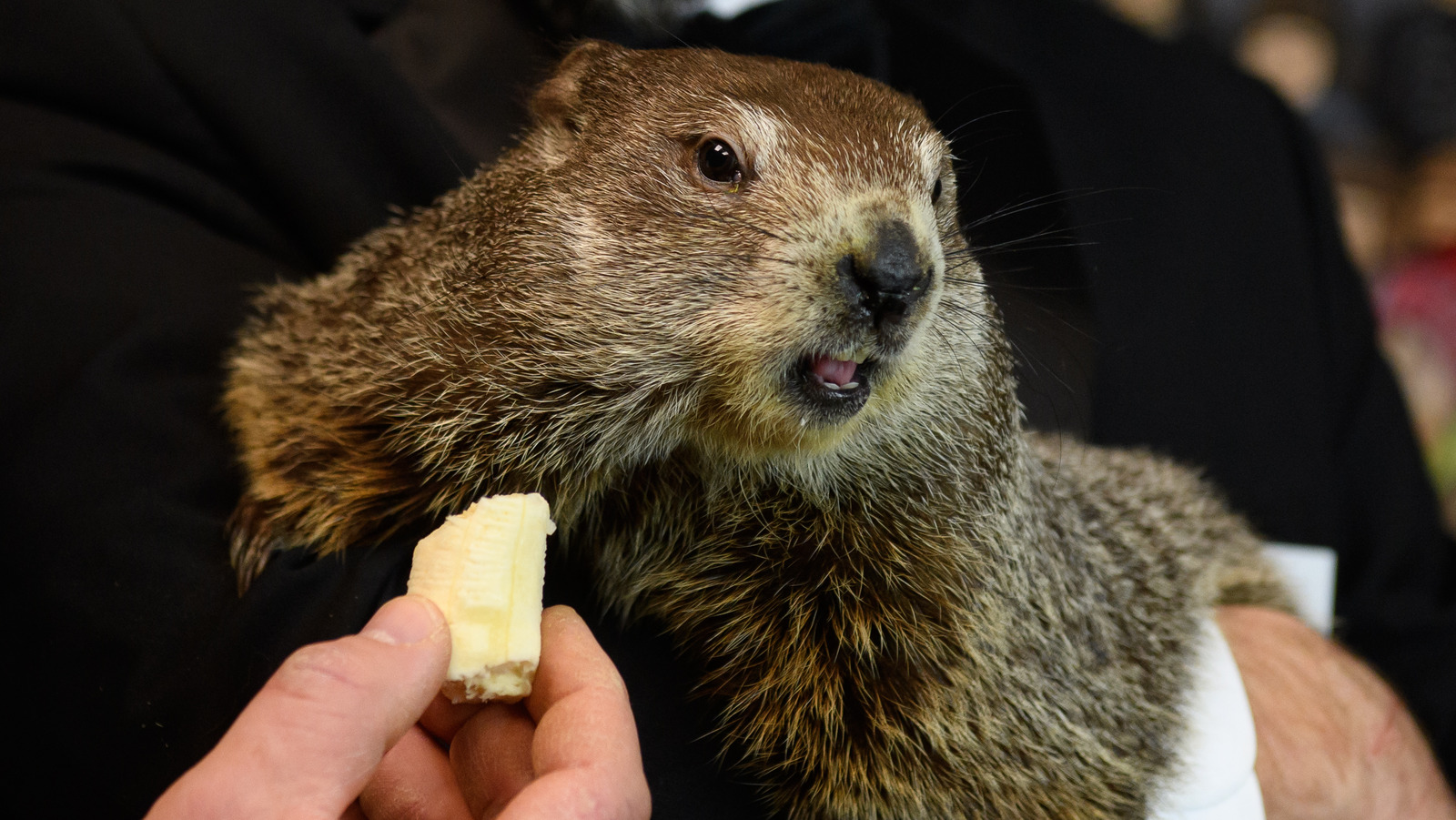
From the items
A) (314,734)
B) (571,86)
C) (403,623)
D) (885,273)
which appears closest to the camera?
(314,734)

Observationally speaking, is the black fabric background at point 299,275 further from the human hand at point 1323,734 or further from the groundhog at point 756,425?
the human hand at point 1323,734

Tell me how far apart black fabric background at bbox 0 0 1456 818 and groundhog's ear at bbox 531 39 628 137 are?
0.71 feet

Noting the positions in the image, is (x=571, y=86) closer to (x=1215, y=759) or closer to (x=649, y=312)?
(x=649, y=312)

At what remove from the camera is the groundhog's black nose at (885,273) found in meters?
1.11

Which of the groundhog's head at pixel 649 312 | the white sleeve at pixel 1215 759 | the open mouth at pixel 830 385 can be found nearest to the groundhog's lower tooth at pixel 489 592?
the groundhog's head at pixel 649 312

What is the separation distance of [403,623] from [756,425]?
46cm

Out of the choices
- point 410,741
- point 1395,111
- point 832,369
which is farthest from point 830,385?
point 1395,111

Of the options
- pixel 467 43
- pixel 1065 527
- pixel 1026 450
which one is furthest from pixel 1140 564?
pixel 467 43

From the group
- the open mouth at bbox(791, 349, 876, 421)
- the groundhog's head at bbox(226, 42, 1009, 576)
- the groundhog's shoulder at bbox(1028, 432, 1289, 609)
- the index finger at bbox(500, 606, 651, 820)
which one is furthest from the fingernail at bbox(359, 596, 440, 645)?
the groundhog's shoulder at bbox(1028, 432, 1289, 609)

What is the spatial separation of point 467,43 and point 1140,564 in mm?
1688

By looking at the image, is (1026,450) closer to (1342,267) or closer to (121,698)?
(121,698)

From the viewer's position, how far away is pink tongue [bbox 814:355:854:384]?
1.16m

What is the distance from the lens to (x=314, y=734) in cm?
85

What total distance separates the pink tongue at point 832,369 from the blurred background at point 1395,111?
3592 mm
